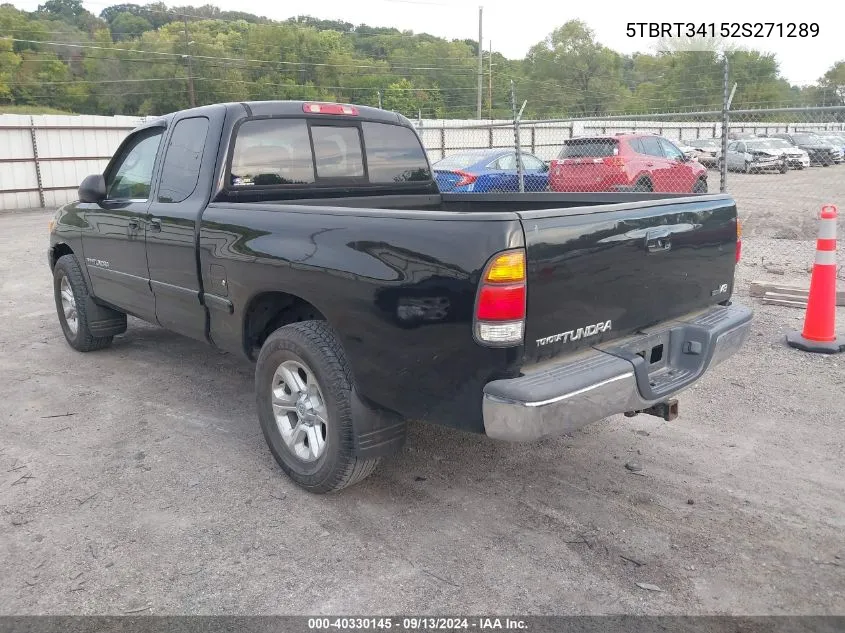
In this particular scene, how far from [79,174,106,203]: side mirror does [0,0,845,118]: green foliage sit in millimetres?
50449

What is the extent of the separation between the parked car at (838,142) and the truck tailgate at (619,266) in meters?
24.4

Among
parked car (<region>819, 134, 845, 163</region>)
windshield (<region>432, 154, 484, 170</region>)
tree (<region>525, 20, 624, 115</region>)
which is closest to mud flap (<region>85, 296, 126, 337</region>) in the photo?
windshield (<region>432, 154, 484, 170</region>)

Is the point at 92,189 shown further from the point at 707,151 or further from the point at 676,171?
the point at 707,151

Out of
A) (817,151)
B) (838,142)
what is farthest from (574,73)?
(817,151)

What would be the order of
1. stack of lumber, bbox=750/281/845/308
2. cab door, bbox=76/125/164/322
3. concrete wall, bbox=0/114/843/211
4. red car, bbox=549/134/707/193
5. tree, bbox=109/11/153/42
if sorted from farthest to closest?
tree, bbox=109/11/153/42, concrete wall, bbox=0/114/843/211, red car, bbox=549/134/707/193, stack of lumber, bbox=750/281/845/308, cab door, bbox=76/125/164/322

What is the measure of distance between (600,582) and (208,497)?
6.27 feet

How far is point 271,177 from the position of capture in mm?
4211

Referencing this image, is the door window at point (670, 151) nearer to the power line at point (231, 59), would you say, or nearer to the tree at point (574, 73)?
the tree at point (574, 73)

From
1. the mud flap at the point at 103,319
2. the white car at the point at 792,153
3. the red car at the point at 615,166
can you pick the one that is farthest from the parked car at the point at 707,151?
the mud flap at the point at 103,319

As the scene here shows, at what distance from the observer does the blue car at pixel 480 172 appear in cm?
1305

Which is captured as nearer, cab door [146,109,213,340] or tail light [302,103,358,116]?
cab door [146,109,213,340]

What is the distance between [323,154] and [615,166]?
9.57 m

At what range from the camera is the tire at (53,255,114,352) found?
566cm

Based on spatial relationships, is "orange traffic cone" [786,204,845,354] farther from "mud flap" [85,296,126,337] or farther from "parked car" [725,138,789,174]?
"parked car" [725,138,789,174]
